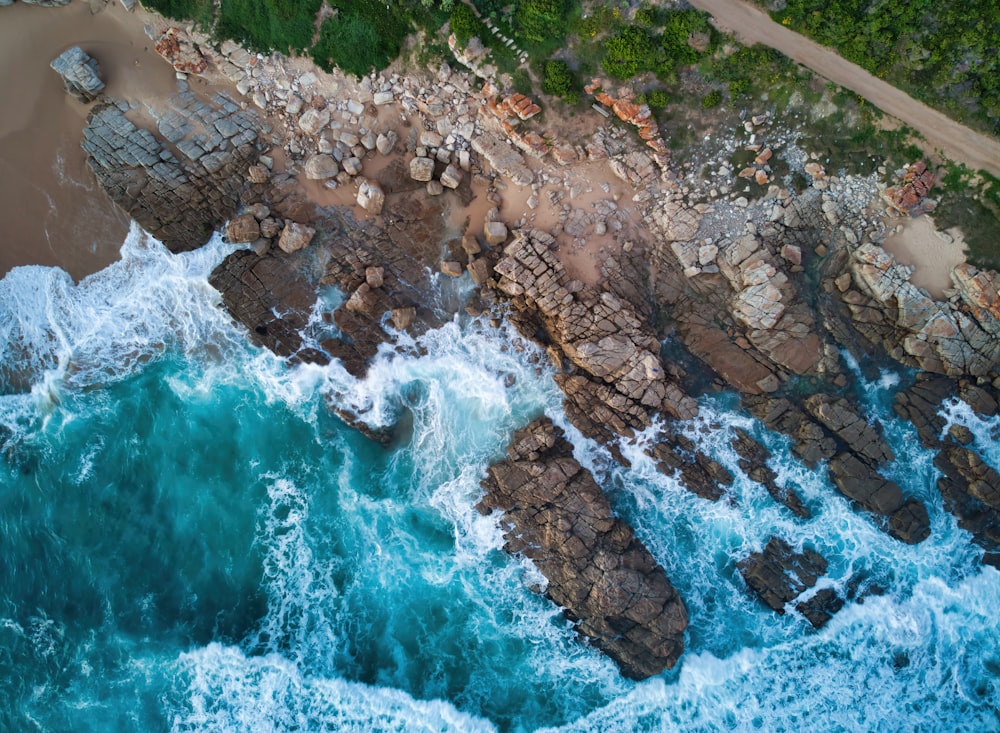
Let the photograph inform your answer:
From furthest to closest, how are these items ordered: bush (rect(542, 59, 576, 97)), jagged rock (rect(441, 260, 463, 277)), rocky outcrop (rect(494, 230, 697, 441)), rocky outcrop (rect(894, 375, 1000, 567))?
jagged rock (rect(441, 260, 463, 277))
rocky outcrop (rect(494, 230, 697, 441))
rocky outcrop (rect(894, 375, 1000, 567))
bush (rect(542, 59, 576, 97))

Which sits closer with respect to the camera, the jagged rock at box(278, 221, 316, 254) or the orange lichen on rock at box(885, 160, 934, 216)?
the orange lichen on rock at box(885, 160, 934, 216)

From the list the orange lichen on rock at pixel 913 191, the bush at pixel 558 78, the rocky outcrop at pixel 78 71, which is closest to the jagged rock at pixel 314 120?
the rocky outcrop at pixel 78 71

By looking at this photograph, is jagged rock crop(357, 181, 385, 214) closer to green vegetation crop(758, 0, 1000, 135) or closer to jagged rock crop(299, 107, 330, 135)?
jagged rock crop(299, 107, 330, 135)

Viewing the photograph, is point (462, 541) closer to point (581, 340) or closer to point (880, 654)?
point (581, 340)

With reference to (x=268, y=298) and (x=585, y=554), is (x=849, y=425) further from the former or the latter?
(x=268, y=298)

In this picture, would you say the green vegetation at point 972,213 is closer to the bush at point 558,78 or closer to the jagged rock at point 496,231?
the bush at point 558,78

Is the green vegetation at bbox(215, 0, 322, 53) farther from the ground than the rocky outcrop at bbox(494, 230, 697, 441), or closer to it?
farther from the ground

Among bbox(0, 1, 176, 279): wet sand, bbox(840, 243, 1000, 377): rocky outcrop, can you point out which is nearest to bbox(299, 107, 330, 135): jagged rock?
bbox(0, 1, 176, 279): wet sand
